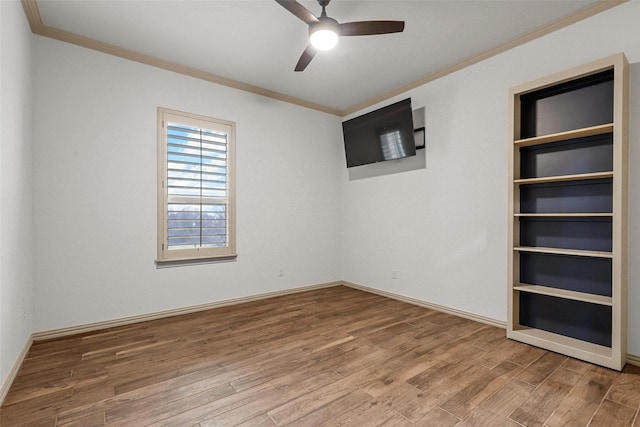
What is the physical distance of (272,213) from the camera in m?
4.28

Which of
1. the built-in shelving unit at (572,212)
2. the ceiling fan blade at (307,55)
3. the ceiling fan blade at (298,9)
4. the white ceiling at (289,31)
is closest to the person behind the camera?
the ceiling fan blade at (298,9)

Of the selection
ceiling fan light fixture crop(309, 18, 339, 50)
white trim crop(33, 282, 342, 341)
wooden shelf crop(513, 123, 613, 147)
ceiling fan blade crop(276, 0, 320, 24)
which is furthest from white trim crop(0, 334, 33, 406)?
wooden shelf crop(513, 123, 613, 147)

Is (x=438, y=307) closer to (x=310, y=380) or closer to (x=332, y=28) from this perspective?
(x=310, y=380)

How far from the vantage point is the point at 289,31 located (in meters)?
2.79

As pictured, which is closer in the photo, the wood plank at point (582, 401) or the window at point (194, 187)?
the wood plank at point (582, 401)

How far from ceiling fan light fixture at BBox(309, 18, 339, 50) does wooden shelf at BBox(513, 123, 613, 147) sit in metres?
1.83

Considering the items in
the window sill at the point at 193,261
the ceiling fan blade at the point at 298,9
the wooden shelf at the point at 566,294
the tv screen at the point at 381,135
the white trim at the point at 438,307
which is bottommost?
the white trim at the point at 438,307

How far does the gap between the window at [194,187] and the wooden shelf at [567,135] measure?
10.4ft

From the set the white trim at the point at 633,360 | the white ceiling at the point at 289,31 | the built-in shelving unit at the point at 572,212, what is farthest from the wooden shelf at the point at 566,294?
the white ceiling at the point at 289,31

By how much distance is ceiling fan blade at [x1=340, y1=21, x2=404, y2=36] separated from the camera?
226 centimetres

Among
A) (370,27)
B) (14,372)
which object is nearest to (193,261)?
(14,372)

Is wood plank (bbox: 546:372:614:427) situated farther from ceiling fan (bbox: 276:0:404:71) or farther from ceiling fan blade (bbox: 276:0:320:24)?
ceiling fan blade (bbox: 276:0:320:24)

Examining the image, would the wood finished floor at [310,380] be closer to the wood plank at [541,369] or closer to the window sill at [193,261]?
the wood plank at [541,369]

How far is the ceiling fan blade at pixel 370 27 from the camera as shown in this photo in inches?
89.0
